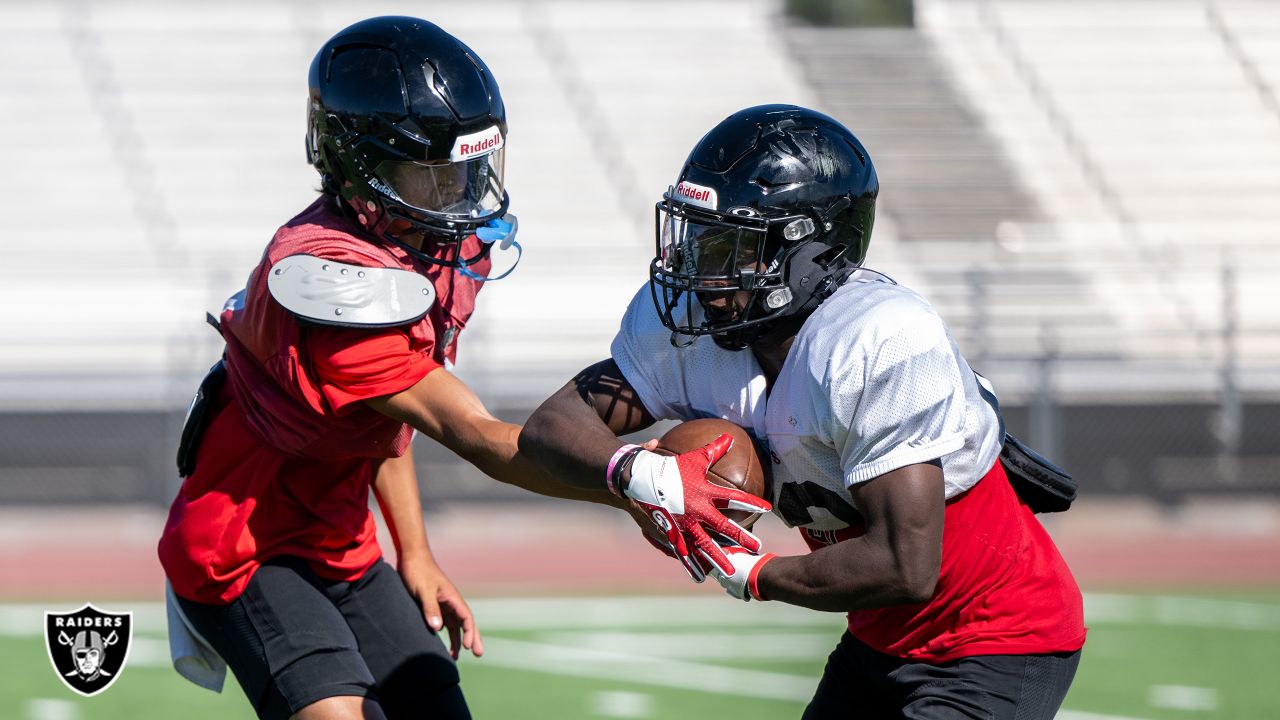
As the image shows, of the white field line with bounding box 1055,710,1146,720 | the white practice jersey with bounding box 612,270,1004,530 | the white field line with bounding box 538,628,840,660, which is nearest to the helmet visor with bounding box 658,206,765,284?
the white practice jersey with bounding box 612,270,1004,530

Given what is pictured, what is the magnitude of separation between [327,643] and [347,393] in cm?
56

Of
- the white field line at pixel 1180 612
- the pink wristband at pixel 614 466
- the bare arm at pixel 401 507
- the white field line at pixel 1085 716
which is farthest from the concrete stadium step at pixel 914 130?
the pink wristband at pixel 614 466

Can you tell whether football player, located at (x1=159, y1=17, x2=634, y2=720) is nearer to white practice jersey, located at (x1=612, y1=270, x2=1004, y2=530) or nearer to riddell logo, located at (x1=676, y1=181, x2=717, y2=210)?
white practice jersey, located at (x1=612, y1=270, x2=1004, y2=530)

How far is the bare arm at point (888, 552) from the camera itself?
235 centimetres

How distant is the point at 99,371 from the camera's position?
10.3 metres

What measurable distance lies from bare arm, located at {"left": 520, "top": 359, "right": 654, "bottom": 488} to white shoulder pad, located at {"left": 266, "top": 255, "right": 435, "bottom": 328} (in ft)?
1.04

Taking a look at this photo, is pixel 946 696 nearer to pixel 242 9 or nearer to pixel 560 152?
pixel 560 152

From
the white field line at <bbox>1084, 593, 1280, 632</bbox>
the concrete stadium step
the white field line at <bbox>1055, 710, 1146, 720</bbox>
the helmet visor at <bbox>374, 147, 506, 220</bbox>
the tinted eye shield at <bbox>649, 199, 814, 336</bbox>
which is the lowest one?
the concrete stadium step

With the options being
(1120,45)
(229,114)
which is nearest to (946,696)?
(229,114)

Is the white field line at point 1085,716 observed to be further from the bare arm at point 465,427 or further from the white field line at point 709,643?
the bare arm at point 465,427

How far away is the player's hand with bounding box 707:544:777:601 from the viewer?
8.16 feet

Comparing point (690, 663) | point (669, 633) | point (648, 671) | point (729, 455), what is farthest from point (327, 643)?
point (669, 633)

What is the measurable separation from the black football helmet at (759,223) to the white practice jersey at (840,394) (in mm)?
83

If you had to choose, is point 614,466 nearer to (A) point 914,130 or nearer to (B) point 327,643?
(B) point 327,643
